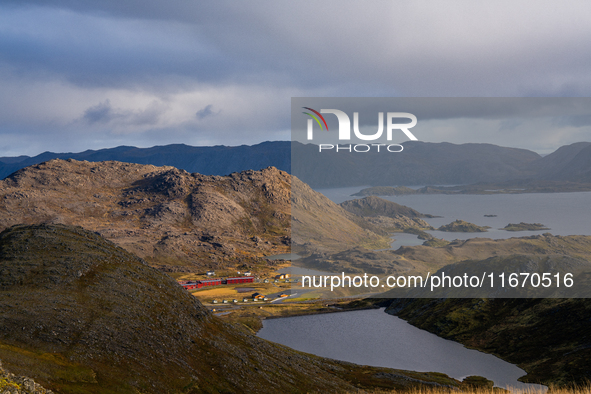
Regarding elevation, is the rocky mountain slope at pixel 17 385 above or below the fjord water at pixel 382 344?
above

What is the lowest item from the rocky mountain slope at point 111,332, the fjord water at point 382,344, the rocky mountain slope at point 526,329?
the fjord water at point 382,344

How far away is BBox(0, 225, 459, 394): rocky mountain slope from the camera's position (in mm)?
40938

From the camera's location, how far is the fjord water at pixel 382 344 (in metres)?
110

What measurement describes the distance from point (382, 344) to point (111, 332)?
103232 millimetres

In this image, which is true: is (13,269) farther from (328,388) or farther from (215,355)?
(328,388)

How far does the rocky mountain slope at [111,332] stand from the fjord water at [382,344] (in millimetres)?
43302

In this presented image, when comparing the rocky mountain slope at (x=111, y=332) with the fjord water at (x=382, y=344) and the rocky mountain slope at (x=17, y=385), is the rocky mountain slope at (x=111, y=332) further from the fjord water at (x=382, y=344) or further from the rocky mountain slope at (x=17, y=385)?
the fjord water at (x=382, y=344)

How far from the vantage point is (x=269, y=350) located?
237 ft

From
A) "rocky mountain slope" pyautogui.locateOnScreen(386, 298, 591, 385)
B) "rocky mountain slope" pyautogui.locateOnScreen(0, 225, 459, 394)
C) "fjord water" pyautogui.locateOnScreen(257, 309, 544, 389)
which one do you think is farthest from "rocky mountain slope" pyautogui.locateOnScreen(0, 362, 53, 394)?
"fjord water" pyautogui.locateOnScreen(257, 309, 544, 389)

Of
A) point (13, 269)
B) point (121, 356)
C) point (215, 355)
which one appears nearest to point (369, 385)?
point (215, 355)

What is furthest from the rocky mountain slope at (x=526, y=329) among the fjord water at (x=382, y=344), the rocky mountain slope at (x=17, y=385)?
the rocky mountain slope at (x=17, y=385)

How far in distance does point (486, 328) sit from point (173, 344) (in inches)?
4616

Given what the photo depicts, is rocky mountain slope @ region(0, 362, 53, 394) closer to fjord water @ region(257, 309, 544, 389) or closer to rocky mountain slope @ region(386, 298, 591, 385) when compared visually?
rocky mountain slope @ region(386, 298, 591, 385)

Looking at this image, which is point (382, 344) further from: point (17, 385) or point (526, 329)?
point (17, 385)
